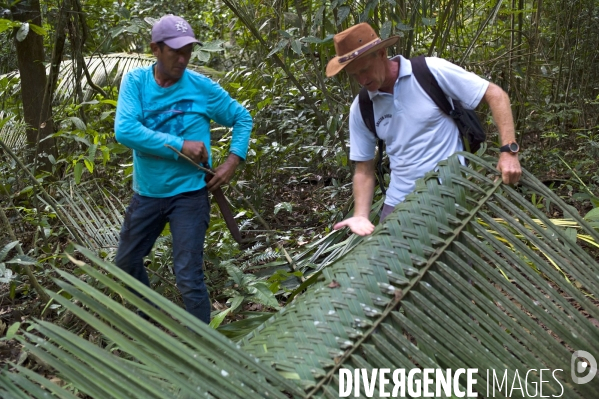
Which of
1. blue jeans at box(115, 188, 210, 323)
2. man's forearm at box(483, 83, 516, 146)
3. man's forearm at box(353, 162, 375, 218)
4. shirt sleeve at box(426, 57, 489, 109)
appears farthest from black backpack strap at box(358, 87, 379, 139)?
blue jeans at box(115, 188, 210, 323)

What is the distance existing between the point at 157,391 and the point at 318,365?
A: 245mm

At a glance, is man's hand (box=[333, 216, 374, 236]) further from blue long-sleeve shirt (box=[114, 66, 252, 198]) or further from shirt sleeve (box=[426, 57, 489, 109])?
blue long-sleeve shirt (box=[114, 66, 252, 198])

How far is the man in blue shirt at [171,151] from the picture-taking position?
9.87 ft

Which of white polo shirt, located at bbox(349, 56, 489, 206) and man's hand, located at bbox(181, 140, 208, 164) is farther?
man's hand, located at bbox(181, 140, 208, 164)

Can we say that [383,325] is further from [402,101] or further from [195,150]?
[195,150]

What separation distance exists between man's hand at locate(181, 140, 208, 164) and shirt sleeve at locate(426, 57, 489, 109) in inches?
46.5

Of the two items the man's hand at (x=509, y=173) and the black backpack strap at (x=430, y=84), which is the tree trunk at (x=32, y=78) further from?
the man's hand at (x=509, y=173)

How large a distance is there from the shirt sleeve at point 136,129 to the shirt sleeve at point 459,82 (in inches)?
49.9

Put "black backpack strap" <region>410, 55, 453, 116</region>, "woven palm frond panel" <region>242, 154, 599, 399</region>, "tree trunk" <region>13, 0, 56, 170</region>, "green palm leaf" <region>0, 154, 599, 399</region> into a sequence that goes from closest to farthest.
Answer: "green palm leaf" <region>0, 154, 599, 399</region> → "woven palm frond panel" <region>242, 154, 599, 399</region> → "black backpack strap" <region>410, 55, 453, 116</region> → "tree trunk" <region>13, 0, 56, 170</region>

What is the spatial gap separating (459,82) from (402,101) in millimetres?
249

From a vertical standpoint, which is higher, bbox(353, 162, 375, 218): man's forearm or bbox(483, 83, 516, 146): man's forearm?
bbox(483, 83, 516, 146): man's forearm

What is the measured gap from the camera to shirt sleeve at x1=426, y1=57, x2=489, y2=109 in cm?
246

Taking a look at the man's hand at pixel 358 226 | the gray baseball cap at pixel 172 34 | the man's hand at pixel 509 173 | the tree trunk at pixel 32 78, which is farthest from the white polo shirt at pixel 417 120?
the tree trunk at pixel 32 78

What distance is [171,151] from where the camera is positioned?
303cm
